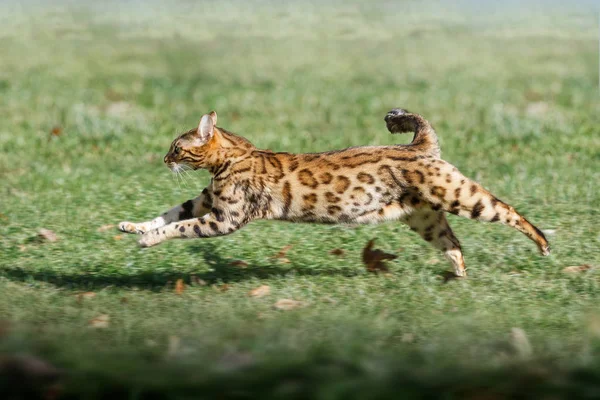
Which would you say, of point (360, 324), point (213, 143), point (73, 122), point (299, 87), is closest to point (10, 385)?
point (360, 324)

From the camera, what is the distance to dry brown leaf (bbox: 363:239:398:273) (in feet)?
30.5

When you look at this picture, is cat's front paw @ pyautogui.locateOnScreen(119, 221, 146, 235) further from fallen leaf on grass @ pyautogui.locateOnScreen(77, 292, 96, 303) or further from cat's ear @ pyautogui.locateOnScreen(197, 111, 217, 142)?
cat's ear @ pyautogui.locateOnScreen(197, 111, 217, 142)

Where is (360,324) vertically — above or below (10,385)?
below

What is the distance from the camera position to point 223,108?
16938 mm

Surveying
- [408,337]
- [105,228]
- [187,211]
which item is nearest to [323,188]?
[187,211]

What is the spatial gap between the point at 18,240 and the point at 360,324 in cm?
439

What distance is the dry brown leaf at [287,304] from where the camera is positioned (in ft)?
26.7

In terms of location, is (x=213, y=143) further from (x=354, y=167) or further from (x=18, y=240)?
(x=18, y=240)

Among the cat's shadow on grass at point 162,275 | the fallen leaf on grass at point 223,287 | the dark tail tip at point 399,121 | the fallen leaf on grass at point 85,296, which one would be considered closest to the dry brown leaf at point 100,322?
the fallen leaf on grass at point 85,296

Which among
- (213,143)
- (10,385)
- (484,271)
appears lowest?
(484,271)

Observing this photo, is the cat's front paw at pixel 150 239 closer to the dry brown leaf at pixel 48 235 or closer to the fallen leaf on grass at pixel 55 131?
the dry brown leaf at pixel 48 235

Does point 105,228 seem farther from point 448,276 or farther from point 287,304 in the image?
point 448,276

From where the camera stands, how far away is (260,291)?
28.2 ft

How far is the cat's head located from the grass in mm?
994
